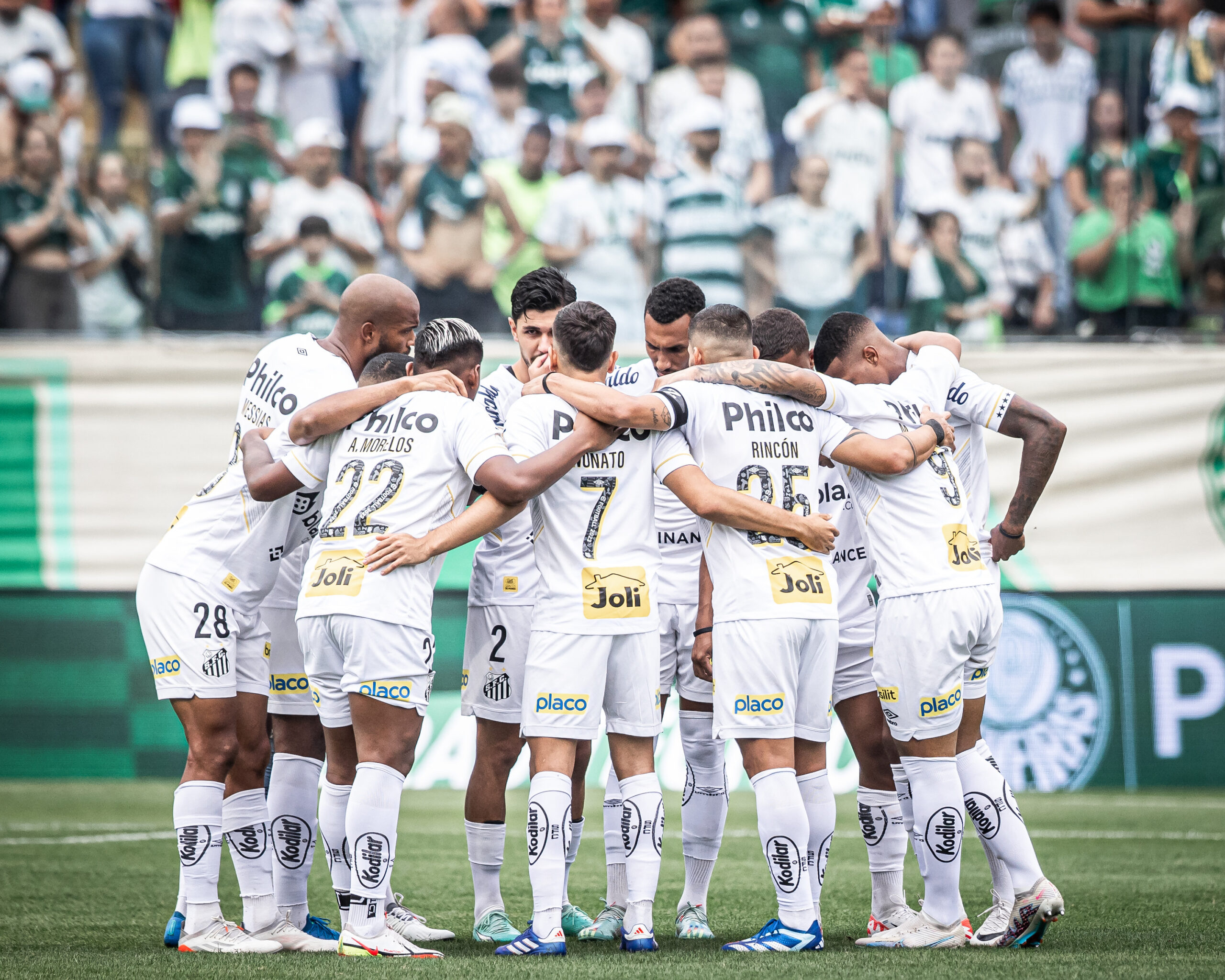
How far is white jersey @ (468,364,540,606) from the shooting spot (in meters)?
6.86

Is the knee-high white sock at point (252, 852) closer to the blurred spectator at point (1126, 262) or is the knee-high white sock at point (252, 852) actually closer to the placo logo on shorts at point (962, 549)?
the placo logo on shorts at point (962, 549)

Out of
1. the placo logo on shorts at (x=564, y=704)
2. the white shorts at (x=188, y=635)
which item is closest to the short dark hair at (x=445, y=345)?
the white shorts at (x=188, y=635)

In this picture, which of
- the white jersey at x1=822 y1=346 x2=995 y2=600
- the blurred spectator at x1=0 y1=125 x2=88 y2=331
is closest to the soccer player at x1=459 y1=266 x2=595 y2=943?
the white jersey at x1=822 y1=346 x2=995 y2=600

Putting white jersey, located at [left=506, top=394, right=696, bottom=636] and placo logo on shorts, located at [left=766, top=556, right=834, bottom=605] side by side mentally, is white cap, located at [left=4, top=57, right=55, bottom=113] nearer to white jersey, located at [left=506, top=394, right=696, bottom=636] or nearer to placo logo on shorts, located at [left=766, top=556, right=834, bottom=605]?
white jersey, located at [left=506, top=394, right=696, bottom=636]

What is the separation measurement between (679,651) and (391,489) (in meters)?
1.84

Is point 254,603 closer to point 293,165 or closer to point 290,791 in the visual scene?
point 290,791

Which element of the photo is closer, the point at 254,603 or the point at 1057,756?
the point at 254,603

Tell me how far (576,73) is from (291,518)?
929cm

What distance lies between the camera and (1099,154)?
48.6 ft

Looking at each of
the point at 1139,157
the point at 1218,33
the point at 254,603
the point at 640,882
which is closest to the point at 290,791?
the point at 254,603

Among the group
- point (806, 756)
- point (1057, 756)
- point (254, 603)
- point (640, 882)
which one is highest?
point (254, 603)

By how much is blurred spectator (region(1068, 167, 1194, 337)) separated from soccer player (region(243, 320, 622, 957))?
10117mm

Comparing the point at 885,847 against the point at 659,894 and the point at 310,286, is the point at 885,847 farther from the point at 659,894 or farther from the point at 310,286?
the point at 310,286

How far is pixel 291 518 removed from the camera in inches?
264
